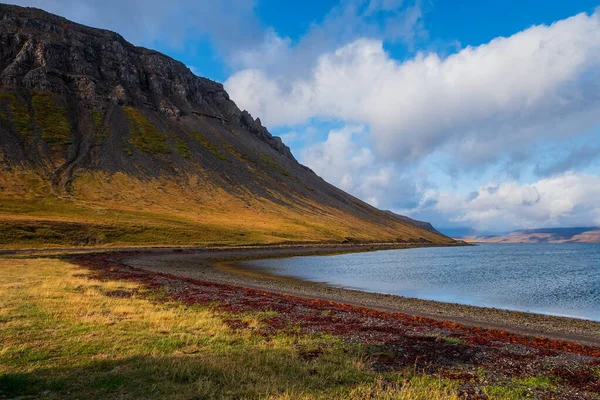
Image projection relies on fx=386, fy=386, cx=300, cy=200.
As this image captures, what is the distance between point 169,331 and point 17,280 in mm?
25254

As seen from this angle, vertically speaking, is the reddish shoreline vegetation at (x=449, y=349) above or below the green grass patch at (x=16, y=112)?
below

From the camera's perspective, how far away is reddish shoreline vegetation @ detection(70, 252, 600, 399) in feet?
46.3

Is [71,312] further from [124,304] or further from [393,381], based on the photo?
[393,381]

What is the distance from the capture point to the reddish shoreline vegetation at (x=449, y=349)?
14.1 m

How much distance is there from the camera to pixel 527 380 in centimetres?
1445

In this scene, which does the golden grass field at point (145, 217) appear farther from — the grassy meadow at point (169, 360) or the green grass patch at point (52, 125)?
the grassy meadow at point (169, 360)

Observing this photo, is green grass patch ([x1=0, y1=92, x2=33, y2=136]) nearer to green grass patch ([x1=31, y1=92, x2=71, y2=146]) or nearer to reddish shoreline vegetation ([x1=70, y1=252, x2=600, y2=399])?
green grass patch ([x1=31, y1=92, x2=71, y2=146])

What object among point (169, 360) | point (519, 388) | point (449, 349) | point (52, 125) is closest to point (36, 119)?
point (52, 125)

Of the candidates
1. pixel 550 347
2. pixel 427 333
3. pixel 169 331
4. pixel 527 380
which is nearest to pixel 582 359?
pixel 550 347

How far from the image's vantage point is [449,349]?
18766 mm

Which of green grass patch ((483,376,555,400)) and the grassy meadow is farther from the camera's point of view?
green grass patch ((483,376,555,400))

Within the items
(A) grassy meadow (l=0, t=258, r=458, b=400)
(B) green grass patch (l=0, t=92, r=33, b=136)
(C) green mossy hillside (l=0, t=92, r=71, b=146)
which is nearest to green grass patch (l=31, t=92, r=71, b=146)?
(C) green mossy hillside (l=0, t=92, r=71, b=146)

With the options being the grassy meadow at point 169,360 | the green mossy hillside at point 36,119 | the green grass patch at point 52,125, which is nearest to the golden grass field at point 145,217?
the green grass patch at point 52,125

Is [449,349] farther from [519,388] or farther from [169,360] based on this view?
[169,360]
